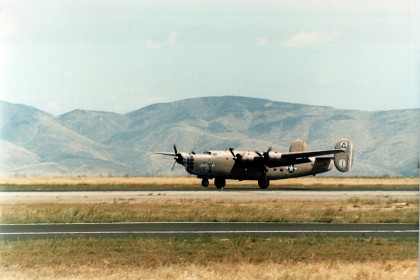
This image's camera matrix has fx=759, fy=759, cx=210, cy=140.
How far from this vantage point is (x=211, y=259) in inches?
914

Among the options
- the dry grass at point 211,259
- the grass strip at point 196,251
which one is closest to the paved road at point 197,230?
the grass strip at point 196,251

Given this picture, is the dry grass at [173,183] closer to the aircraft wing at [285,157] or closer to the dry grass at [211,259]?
the aircraft wing at [285,157]

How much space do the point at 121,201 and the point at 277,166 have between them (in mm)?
27041

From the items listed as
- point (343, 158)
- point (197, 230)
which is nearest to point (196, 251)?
point (197, 230)

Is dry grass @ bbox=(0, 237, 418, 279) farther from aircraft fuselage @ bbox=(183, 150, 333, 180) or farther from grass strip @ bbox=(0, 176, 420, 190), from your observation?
grass strip @ bbox=(0, 176, 420, 190)

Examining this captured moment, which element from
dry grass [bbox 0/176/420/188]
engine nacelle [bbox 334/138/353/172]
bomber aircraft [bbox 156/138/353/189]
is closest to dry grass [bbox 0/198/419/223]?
bomber aircraft [bbox 156/138/353/189]

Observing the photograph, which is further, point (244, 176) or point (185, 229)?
point (244, 176)

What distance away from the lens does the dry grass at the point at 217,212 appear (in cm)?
3772

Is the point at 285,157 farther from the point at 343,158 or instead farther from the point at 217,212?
the point at 217,212

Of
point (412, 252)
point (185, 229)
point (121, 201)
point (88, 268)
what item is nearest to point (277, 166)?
point (121, 201)

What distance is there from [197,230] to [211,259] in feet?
28.6

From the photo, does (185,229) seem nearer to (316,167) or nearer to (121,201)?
(121,201)

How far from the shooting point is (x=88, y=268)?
70.7 ft

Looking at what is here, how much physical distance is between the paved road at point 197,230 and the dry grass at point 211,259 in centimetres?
234
